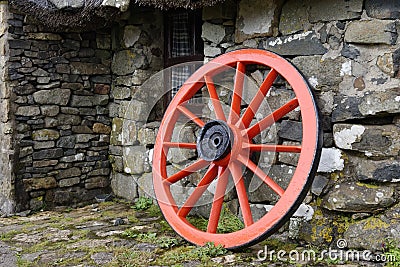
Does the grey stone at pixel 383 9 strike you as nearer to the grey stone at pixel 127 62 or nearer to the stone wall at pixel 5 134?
the grey stone at pixel 127 62

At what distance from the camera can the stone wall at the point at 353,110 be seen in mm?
2766

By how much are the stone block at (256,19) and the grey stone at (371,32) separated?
1.86 feet

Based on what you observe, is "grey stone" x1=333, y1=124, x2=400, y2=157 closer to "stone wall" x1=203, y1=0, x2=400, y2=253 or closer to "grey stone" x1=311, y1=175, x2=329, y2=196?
"stone wall" x1=203, y1=0, x2=400, y2=253

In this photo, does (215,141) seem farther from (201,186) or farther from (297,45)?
(297,45)

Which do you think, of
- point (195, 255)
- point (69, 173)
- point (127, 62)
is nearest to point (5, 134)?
point (69, 173)

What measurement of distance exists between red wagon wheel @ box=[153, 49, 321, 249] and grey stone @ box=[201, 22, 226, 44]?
10.7 inches

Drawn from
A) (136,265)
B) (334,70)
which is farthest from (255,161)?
(136,265)

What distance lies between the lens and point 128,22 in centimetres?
459

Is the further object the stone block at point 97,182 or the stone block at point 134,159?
the stone block at point 97,182

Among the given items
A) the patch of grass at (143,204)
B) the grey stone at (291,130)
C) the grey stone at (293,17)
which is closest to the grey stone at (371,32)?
the grey stone at (293,17)

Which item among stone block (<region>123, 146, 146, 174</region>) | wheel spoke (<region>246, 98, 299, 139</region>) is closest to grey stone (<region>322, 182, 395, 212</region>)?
wheel spoke (<region>246, 98, 299, 139</region>)

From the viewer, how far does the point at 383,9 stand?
278 centimetres

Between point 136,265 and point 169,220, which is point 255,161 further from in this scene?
point 136,265

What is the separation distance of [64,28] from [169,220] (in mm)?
2201
